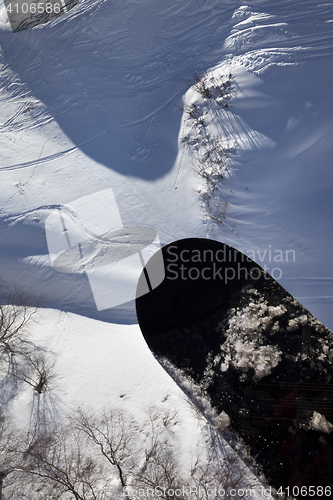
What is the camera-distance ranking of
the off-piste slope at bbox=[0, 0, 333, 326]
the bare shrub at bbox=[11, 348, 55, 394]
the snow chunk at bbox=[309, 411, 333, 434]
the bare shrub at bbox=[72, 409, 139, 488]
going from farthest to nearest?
the bare shrub at bbox=[11, 348, 55, 394]
the bare shrub at bbox=[72, 409, 139, 488]
the off-piste slope at bbox=[0, 0, 333, 326]
the snow chunk at bbox=[309, 411, 333, 434]

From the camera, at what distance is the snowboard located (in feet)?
21.3

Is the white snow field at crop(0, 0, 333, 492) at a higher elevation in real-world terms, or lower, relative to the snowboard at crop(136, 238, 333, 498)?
higher

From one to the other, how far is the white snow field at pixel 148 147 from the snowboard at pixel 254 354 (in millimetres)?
584

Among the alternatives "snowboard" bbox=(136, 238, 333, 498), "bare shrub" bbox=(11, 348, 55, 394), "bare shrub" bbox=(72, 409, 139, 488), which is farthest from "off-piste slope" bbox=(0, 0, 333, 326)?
"bare shrub" bbox=(72, 409, 139, 488)

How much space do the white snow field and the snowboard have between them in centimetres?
58

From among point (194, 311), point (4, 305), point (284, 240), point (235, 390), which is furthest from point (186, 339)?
point (4, 305)

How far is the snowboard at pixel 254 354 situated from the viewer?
650 cm

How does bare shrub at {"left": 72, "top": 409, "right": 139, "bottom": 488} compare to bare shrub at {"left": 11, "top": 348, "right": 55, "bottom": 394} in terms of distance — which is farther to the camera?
bare shrub at {"left": 11, "top": 348, "right": 55, "bottom": 394}

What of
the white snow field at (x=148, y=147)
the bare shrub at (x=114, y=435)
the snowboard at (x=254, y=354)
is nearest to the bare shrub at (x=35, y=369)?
the white snow field at (x=148, y=147)

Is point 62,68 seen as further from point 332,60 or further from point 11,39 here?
point 332,60

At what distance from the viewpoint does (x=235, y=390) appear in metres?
7.09

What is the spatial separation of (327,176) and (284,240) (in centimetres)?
183

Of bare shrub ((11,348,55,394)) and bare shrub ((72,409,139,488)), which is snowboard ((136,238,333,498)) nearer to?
bare shrub ((72,409,139,488))

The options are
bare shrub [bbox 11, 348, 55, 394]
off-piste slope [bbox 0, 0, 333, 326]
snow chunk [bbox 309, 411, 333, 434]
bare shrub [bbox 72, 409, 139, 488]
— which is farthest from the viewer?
bare shrub [bbox 11, 348, 55, 394]
